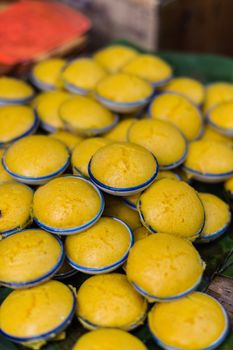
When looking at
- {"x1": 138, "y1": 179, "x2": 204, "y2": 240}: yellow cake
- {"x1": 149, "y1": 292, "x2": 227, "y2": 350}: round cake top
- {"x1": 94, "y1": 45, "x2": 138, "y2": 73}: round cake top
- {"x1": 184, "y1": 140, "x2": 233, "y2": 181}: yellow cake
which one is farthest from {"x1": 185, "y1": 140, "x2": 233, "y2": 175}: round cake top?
{"x1": 94, "y1": 45, "x2": 138, "y2": 73}: round cake top

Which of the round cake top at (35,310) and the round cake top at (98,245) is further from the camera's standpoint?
the round cake top at (98,245)

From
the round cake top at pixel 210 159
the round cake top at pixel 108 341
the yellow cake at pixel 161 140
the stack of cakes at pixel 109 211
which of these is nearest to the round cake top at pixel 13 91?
the stack of cakes at pixel 109 211

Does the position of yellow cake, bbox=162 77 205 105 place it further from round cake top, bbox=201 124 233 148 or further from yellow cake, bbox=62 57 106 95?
yellow cake, bbox=62 57 106 95

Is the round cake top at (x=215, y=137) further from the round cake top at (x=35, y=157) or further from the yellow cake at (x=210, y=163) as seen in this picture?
the round cake top at (x=35, y=157)

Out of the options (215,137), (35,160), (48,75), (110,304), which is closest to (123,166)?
(35,160)

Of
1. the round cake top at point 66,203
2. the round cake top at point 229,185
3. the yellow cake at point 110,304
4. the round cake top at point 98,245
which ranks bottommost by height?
the yellow cake at point 110,304

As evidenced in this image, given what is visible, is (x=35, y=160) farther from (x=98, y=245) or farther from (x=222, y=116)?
(x=222, y=116)
